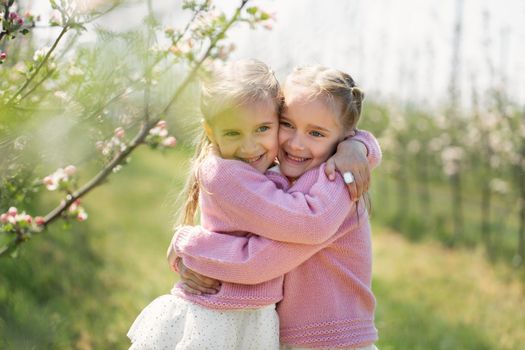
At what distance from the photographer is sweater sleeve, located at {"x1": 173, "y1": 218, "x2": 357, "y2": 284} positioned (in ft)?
6.83

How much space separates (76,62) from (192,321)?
92 centimetres

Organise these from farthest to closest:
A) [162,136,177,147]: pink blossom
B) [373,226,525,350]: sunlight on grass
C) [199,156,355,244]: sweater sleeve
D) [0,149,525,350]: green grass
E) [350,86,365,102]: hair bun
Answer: [373,226,525,350]: sunlight on grass → [0,149,525,350]: green grass → [162,136,177,147]: pink blossom → [350,86,365,102]: hair bun → [199,156,355,244]: sweater sleeve

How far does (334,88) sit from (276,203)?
0.42 metres

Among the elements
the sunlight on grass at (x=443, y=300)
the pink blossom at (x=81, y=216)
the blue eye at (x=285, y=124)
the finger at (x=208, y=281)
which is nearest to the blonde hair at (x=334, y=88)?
the blue eye at (x=285, y=124)

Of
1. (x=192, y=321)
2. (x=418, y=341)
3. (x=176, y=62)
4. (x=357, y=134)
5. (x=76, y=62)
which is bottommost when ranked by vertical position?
(x=418, y=341)

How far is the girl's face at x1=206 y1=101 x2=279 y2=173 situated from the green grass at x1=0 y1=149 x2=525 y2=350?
1.07 meters

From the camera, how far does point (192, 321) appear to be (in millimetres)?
2143

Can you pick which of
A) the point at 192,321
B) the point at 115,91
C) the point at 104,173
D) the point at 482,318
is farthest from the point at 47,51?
the point at 482,318

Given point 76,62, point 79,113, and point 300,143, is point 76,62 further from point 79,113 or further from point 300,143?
point 300,143

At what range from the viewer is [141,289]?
5441 mm

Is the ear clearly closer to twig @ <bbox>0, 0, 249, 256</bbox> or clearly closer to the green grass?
twig @ <bbox>0, 0, 249, 256</bbox>

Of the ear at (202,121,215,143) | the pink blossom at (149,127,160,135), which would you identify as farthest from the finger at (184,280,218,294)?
the pink blossom at (149,127,160,135)

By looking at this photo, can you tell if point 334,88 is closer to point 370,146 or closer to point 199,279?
point 370,146

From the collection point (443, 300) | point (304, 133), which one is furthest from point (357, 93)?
point (443, 300)
